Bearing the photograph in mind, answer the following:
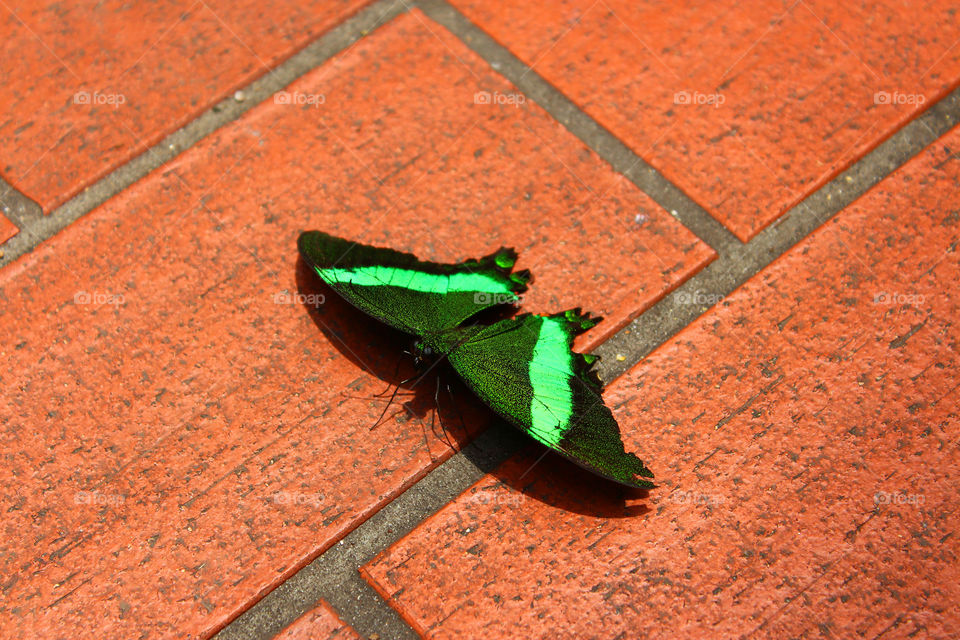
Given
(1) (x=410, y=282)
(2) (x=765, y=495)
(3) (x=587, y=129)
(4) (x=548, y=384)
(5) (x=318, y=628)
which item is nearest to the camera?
(5) (x=318, y=628)

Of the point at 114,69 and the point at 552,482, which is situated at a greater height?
the point at 114,69

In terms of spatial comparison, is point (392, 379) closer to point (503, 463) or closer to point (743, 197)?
point (503, 463)

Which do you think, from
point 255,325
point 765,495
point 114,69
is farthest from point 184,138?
point 765,495

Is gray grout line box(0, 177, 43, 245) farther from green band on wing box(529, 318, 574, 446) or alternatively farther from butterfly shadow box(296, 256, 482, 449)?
green band on wing box(529, 318, 574, 446)

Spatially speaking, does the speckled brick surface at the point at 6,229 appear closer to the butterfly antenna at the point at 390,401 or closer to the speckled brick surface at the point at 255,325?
the speckled brick surface at the point at 255,325

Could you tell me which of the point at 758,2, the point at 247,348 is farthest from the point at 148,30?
the point at 758,2

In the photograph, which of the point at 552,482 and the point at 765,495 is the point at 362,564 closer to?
the point at 552,482

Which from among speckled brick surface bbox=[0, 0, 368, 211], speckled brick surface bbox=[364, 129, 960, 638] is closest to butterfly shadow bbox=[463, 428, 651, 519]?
speckled brick surface bbox=[364, 129, 960, 638]
